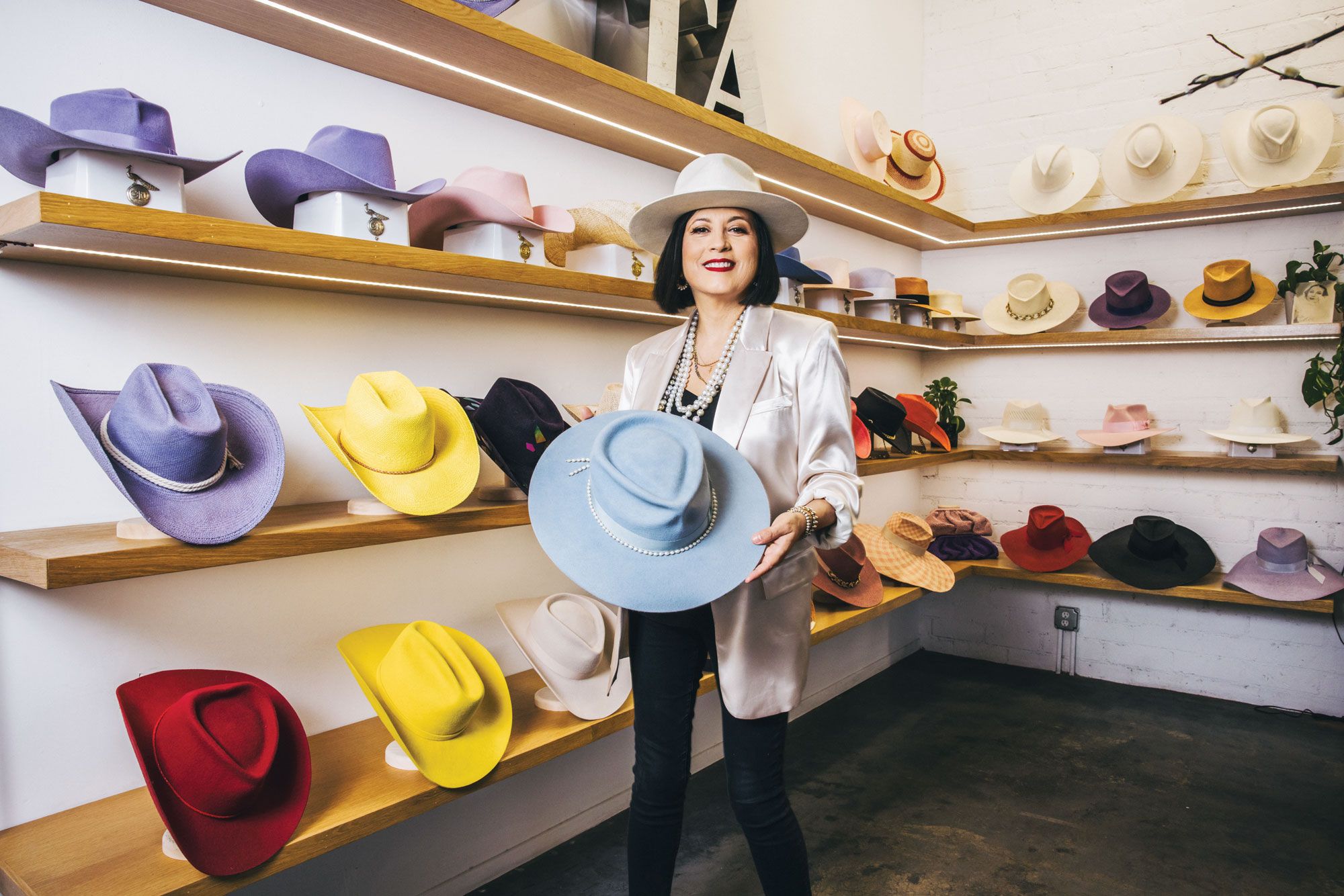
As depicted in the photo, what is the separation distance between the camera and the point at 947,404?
421 cm

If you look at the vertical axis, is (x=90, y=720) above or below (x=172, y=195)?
below

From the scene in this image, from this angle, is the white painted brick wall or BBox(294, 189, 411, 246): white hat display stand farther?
the white painted brick wall

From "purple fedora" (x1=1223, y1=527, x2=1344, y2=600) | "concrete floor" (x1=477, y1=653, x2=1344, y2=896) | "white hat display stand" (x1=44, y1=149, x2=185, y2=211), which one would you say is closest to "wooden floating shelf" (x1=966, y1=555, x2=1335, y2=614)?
"purple fedora" (x1=1223, y1=527, x2=1344, y2=600)

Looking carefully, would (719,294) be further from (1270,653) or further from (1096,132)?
(1270,653)

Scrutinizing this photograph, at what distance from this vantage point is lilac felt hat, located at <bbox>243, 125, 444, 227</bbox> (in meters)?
1.52

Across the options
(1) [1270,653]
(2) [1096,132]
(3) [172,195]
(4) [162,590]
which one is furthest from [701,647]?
(2) [1096,132]

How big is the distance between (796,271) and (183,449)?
2045 millimetres

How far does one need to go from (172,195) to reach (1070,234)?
401 centimetres

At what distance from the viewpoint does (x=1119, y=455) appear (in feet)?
12.2

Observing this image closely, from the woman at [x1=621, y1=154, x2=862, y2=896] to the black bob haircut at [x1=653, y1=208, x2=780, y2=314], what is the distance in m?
0.06

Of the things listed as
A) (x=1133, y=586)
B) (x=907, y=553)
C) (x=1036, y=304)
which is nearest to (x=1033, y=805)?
(x=907, y=553)

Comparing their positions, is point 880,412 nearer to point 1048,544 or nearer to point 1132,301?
point 1048,544

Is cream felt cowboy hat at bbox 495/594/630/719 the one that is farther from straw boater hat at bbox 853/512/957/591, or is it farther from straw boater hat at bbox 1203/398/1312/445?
straw boater hat at bbox 1203/398/1312/445

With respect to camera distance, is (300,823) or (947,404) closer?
(300,823)
